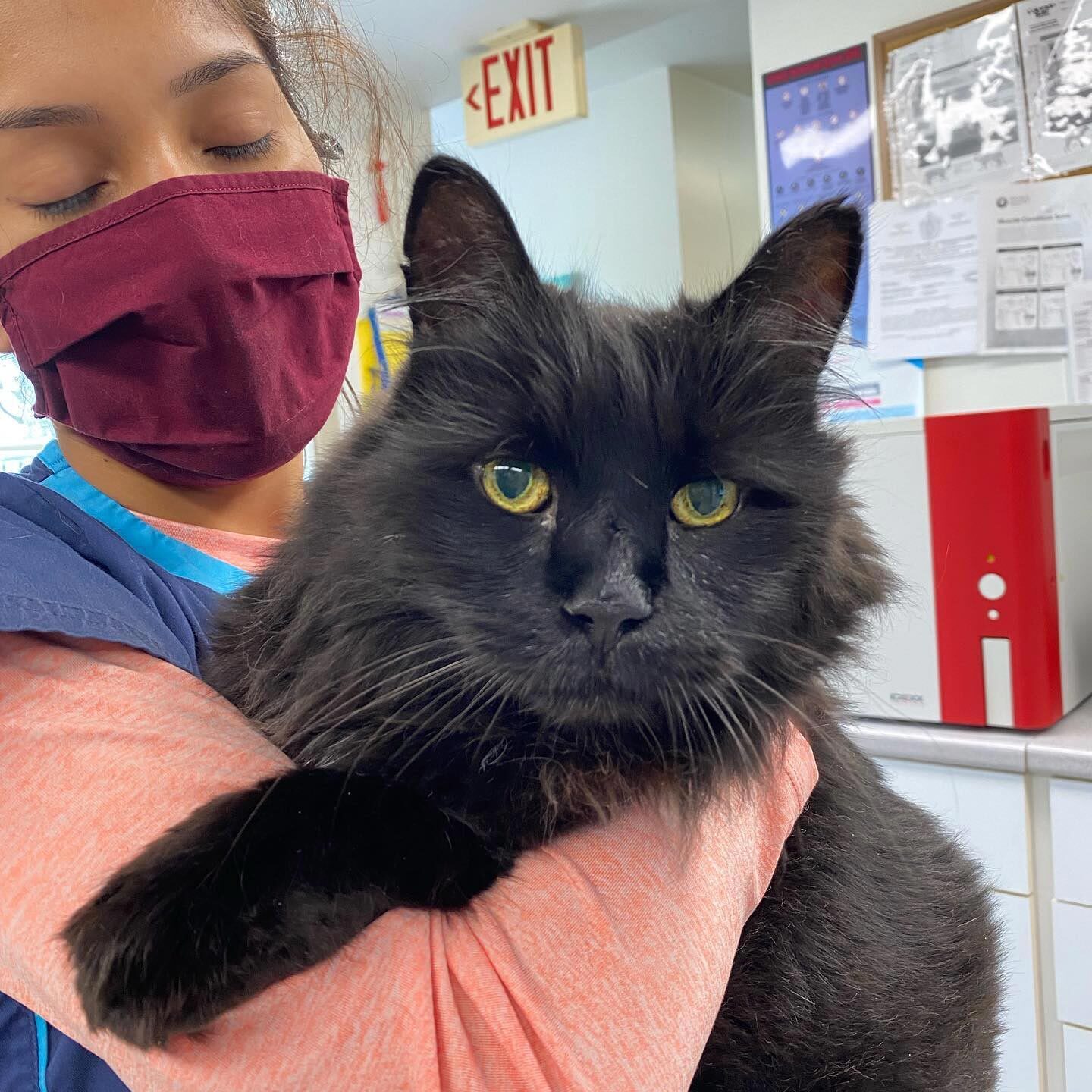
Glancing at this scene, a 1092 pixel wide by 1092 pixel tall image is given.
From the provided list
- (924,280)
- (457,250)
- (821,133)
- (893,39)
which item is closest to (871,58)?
(893,39)

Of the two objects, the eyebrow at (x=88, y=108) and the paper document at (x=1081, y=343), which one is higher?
the eyebrow at (x=88, y=108)

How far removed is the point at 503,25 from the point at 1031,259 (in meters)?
1.88

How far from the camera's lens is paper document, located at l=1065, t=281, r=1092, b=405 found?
258cm

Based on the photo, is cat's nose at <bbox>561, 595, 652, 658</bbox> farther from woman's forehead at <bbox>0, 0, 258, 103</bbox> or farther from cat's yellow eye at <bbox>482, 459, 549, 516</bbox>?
woman's forehead at <bbox>0, 0, 258, 103</bbox>

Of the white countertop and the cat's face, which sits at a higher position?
the cat's face

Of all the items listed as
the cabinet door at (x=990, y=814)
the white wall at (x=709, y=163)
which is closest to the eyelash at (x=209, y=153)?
the cabinet door at (x=990, y=814)

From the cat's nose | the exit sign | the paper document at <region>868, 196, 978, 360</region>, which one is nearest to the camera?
the cat's nose

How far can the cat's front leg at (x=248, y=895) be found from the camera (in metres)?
0.65

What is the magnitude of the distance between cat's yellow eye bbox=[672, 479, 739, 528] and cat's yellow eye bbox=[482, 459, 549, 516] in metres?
0.12

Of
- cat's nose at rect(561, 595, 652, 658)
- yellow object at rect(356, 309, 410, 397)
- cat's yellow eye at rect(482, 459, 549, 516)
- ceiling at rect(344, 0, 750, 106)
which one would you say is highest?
ceiling at rect(344, 0, 750, 106)

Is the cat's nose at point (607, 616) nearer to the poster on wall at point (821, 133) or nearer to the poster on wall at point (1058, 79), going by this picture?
the poster on wall at point (821, 133)

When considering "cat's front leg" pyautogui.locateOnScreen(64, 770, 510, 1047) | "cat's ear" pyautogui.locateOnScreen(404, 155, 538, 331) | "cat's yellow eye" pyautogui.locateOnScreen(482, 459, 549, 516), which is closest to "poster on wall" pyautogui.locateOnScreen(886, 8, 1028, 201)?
"cat's ear" pyautogui.locateOnScreen(404, 155, 538, 331)

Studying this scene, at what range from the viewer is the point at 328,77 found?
145 cm

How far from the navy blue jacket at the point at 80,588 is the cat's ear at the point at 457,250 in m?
0.40
